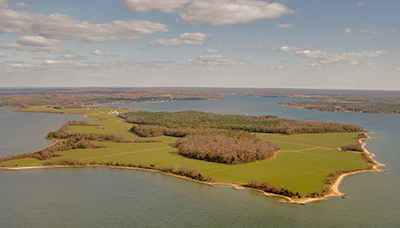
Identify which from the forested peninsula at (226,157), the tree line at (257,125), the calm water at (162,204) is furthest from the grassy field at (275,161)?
the tree line at (257,125)

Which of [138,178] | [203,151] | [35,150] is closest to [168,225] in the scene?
[138,178]

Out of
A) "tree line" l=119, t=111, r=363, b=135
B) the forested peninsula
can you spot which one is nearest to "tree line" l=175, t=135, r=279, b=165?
the forested peninsula

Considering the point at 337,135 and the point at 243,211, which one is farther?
the point at 337,135

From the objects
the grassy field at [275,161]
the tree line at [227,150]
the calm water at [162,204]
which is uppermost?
the tree line at [227,150]

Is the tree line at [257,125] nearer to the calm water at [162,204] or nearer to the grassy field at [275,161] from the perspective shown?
the grassy field at [275,161]

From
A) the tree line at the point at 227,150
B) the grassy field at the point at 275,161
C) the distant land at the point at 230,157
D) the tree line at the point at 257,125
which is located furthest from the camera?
the tree line at the point at 257,125

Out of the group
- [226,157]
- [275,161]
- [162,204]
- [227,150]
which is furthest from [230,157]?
[162,204]

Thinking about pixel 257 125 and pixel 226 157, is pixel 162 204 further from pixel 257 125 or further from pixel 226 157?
pixel 257 125

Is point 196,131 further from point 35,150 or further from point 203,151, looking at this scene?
point 35,150
